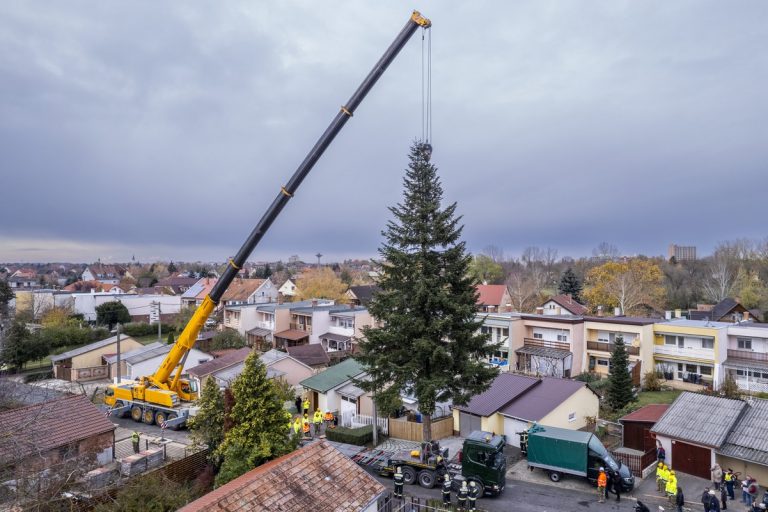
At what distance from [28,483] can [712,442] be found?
79.2 feet

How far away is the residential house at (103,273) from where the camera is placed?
14200cm

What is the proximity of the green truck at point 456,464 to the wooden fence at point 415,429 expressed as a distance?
401 cm

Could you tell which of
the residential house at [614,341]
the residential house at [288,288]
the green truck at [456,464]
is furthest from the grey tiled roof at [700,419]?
the residential house at [288,288]

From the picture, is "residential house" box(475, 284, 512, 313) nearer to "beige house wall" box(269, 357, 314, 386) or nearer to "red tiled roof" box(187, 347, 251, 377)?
"beige house wall" box(269, 357, 314, 386)

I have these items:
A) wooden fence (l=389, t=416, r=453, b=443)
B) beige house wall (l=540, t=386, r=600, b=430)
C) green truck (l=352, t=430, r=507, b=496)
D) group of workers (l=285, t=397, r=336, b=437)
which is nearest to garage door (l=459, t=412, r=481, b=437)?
wooden fence (l=389, t=416, r=453, b=443)

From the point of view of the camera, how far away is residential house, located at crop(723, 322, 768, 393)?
34094 millimetres

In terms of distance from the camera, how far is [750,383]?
109ft

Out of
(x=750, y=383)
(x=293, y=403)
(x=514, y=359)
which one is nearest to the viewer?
(x=293, y=403)

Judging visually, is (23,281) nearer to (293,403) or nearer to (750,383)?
(293,403)

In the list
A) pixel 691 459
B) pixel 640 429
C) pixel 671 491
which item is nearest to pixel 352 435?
pixel 640 429

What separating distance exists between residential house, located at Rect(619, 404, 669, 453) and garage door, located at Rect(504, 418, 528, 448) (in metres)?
4.69

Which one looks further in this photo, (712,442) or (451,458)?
(451,458)

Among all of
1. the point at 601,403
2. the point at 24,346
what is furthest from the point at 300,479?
the point at 24,346

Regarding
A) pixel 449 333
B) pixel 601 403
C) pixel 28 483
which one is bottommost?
pixel 601 403
